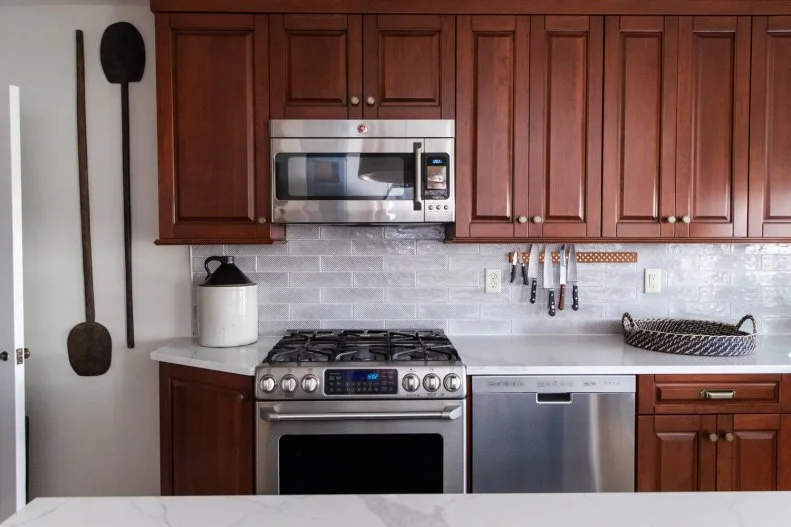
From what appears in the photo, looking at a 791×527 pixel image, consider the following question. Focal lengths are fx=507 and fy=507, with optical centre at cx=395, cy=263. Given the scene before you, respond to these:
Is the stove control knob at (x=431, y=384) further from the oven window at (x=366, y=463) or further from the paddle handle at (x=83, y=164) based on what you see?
the paddle handle at (x=83, y=164)

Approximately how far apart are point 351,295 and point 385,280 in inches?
7.1

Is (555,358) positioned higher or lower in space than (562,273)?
lower

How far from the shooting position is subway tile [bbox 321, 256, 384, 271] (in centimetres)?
244

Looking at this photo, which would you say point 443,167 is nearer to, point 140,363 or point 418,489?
point 418,489

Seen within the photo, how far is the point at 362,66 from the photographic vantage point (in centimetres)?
211

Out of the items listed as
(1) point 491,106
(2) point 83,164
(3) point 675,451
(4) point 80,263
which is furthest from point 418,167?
(4) point 80,263

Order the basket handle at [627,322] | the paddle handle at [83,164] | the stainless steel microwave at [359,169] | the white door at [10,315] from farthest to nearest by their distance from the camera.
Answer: the paddle handle at [83,164], the basket handle at [627,322], the stainless steel microwave at [359,169], the white door at [10,315]

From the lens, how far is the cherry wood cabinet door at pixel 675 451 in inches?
74.0

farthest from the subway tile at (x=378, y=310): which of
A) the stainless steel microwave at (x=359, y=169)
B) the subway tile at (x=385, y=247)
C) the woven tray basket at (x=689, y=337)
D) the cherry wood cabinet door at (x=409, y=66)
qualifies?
the woven tray basket at (x=689, y=337)

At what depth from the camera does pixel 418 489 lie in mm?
1837

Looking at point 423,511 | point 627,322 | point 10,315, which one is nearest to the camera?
point 423,511

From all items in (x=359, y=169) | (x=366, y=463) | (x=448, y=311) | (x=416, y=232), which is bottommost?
(x=366, y=463)

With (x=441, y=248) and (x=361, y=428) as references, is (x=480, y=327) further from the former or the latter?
(x=361, y=428)

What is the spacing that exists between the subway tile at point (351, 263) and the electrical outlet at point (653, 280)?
50.4 inches
